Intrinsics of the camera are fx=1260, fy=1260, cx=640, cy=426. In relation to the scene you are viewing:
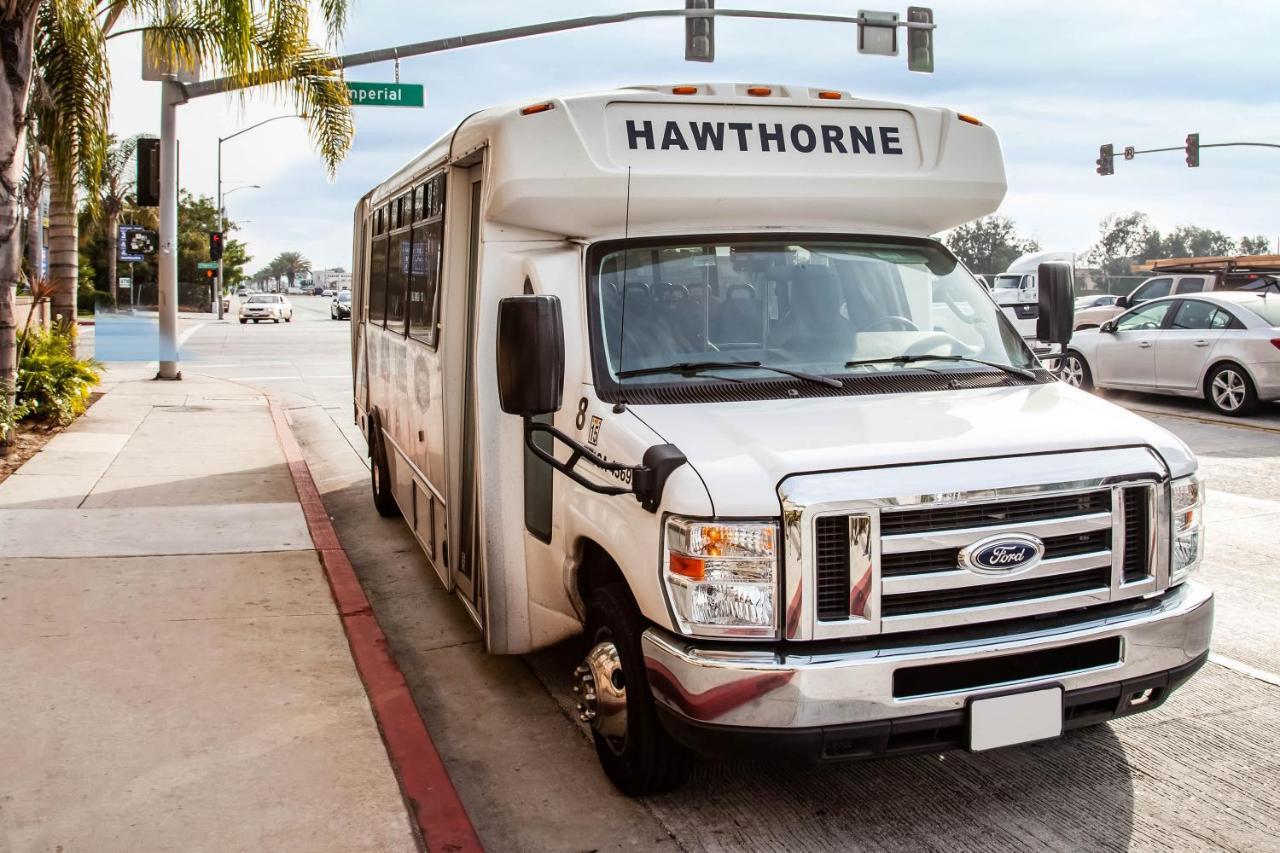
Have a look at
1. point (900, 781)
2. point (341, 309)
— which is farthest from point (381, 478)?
point (341, 309)

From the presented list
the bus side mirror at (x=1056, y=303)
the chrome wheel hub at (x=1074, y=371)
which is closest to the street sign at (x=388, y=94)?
the chrome wheel hub at (x=1074, y=371)

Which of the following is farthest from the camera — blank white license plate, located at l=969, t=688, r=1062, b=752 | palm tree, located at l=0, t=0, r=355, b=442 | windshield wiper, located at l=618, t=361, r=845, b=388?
palm tree, located at l=0, t=0, r=355, b=442

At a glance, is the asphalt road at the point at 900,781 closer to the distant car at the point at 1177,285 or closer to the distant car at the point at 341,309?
the distant car at the point at 1177,285

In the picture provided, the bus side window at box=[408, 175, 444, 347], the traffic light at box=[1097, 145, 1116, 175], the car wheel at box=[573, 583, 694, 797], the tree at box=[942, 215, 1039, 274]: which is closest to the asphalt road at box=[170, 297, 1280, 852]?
the car wheel at box=[573, 583, 694, 797]

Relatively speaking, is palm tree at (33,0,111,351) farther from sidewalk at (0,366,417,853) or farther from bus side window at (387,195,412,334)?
bus side window at (387,195,412,334)

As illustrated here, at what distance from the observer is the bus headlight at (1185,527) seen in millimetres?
4266

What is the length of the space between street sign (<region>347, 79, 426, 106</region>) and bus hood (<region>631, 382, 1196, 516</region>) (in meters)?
19.8

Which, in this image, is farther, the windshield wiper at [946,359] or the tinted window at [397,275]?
the tinted window at [397,275]

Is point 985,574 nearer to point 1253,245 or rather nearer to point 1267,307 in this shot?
point 1267,307

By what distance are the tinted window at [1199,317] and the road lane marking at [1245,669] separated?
391 inches

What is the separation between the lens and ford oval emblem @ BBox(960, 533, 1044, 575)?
3922 millimetres

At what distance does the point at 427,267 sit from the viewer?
6750 mm

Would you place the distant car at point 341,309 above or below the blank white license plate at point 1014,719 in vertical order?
above

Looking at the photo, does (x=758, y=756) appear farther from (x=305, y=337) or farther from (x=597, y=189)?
(x=305, y=337)
